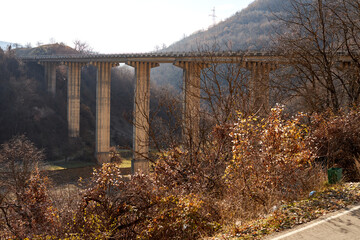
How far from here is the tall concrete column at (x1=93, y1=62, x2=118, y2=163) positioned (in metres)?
43.1

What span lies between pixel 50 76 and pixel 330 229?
60164mm

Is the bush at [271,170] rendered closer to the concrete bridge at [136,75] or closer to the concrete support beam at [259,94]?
the concrete support beam at [259,94]

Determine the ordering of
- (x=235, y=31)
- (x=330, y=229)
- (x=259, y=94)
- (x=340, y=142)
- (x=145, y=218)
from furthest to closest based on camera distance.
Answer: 1. (x=235, y=31)
2. (x=259, y=94)
3. (x=340, y=142)
4. (x=145, y=218)
5. (x=330, y=229)

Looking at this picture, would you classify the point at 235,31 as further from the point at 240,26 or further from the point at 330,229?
the point at 330,229

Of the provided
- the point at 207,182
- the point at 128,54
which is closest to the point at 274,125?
the point at 207,182

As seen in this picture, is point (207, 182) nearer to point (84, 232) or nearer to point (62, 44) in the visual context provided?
point (84, 232)

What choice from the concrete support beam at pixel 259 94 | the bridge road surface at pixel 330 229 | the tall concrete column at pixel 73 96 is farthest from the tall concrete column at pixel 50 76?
the bridge road surface at pixel 330 229

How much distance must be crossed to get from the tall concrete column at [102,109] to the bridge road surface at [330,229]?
129 feet

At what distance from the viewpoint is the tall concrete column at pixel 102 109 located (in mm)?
43094

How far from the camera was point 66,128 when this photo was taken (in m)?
55.7

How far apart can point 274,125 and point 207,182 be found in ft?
7.11

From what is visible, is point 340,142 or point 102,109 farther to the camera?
point 102,109

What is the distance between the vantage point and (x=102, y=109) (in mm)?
43281

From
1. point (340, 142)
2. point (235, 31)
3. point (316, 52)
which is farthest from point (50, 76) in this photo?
point (235, 31)
